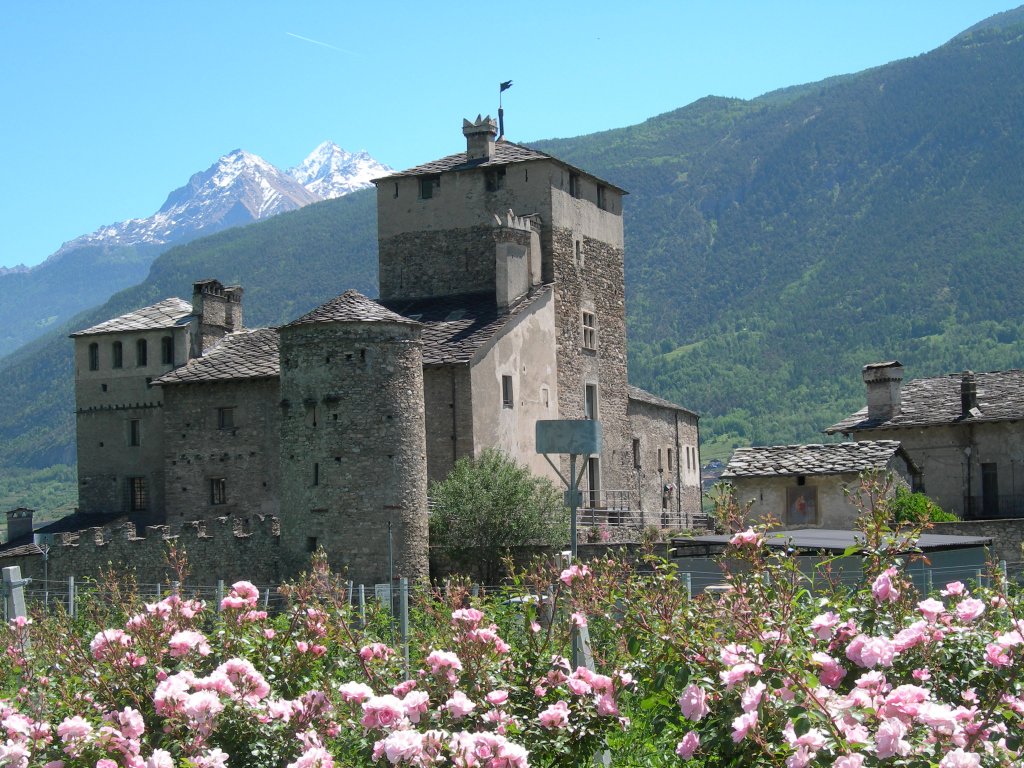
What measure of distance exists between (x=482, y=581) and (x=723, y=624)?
27.8 m

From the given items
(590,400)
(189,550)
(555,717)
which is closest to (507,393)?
(590,400)

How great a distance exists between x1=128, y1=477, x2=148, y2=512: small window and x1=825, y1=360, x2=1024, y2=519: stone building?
A: 2326 centimetres

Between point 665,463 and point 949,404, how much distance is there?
12086mm

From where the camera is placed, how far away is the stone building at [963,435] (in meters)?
48.9

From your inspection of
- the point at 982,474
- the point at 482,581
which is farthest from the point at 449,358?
the point at 982,474

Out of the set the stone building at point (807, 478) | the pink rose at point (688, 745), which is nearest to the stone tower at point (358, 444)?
the stone building at point (807, 478)

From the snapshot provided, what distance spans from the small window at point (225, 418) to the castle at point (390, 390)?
0.25 ft

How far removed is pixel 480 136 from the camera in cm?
5106

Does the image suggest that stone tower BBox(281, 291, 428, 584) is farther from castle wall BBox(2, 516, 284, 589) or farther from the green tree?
castle wall BBox(2, 516, 284, 589)

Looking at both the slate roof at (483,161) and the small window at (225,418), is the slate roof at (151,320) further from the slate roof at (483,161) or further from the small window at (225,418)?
the slate roof at (483,161)

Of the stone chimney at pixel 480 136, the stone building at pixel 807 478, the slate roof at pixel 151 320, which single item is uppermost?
the stone chimney at pixel 480 136

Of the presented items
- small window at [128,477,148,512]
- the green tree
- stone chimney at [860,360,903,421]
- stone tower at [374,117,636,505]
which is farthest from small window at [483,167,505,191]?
small window at [128,477,148,512]

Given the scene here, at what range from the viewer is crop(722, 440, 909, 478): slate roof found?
40.3m

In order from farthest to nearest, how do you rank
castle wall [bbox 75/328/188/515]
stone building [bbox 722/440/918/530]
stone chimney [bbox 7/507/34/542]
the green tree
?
stone chimney [bbox 7/507/34/542]
castle wall [bbox 75/328/188/515]
stone building [bbox 722/440/918/530]
the green tree
